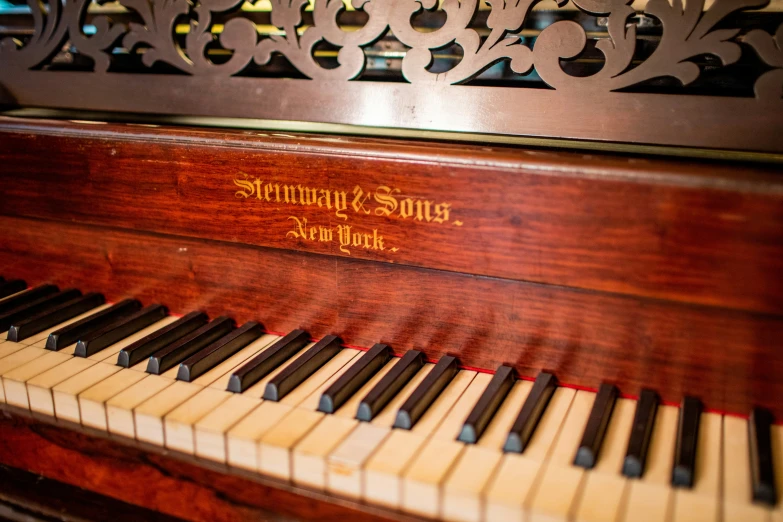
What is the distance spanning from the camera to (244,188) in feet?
5.26

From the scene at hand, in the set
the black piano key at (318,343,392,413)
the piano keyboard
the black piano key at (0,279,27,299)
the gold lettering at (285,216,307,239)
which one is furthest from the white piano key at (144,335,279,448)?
the black piano key at (0,279,27,299)

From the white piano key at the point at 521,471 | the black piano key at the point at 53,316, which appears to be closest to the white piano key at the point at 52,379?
the black piano key at the point at 53,316

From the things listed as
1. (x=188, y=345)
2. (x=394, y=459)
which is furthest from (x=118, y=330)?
(x=394, y=459)

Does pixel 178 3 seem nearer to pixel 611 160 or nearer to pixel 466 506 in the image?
pixel 611 160

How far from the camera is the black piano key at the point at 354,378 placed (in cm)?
135

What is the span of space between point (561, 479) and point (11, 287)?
5.57 ft

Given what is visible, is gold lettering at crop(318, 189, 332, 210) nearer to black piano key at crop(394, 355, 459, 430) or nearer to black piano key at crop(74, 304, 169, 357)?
black piano key at crop(394, 355, 459, 430)

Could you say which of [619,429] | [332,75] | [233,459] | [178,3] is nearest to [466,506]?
[619,429]

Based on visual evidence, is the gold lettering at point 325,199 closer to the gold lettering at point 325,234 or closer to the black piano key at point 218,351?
the gold lettering at point 325,234

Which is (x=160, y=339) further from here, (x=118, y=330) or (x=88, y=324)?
(x=88, y=324)

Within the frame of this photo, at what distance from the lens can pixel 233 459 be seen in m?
1.30

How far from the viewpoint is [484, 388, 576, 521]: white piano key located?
108cm

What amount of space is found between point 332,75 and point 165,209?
21.6 inches

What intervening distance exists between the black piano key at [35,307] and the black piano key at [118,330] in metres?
0.24
